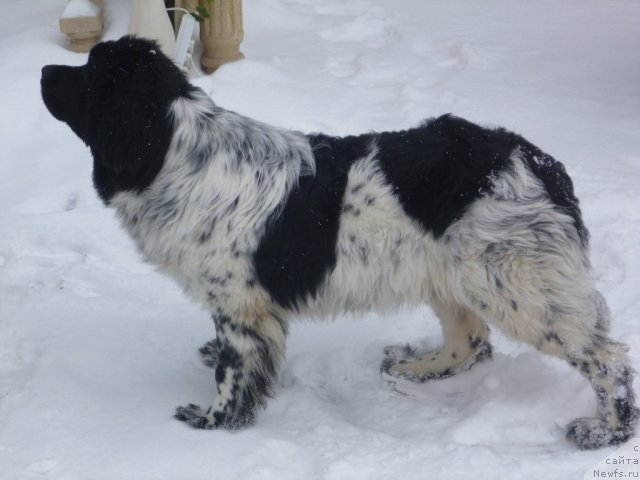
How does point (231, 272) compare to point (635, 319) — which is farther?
point (635, 319)

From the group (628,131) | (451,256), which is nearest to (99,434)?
(451,256)

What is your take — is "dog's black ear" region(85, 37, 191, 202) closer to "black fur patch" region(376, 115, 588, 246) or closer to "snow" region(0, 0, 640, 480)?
"black fur patch" region(376, 115, 588, 246)

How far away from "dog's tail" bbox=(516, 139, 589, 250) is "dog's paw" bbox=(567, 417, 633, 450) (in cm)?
71

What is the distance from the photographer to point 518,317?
322 cm

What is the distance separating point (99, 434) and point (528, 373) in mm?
1893

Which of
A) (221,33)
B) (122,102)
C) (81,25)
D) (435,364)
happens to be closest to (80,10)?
(81,25)

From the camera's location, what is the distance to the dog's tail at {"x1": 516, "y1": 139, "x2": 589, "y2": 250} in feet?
10.5

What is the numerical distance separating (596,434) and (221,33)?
14.7 ft

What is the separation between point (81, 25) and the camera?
626cm

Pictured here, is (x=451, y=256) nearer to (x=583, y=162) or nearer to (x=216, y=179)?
(x=216, y=179)

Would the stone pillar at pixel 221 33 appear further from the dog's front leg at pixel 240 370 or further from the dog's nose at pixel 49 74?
the dog's front leg at pixel 240 370

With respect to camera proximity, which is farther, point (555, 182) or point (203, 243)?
point (203, 243)

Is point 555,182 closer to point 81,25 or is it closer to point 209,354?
point 209,354

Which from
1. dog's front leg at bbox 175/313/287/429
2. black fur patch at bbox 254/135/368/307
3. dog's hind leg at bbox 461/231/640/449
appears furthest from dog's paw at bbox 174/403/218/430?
dog's hind leg at bbox 461/231/640/449
